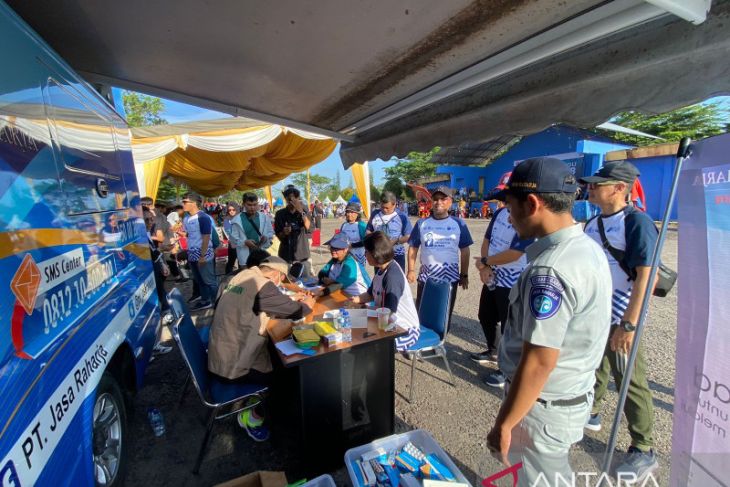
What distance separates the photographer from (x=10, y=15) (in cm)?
128

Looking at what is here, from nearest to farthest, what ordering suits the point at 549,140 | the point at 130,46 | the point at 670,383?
the point at 130,46 → the point at 670,383 → the point at 549,140

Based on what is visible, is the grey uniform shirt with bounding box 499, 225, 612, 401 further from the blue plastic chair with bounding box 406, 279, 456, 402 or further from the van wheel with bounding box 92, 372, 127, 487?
the van wheel with bounding box 92, 372, 127, 487

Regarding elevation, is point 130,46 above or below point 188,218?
above

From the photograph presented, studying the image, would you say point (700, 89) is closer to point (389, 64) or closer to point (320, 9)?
point (389, 64)

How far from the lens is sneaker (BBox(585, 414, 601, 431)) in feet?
7.71

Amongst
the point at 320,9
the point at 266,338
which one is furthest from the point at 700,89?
the point at 266,338

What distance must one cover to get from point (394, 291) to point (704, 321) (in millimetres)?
1666

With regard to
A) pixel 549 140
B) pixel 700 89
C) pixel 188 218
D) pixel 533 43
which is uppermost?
pixel 549 140

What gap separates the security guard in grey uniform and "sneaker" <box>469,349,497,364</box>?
2006mm

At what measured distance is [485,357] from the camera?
133 inches

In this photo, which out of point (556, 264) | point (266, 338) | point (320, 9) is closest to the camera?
point (556, 264)

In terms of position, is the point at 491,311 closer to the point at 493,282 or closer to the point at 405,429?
the point at 493,282

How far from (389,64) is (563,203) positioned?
1.34 m

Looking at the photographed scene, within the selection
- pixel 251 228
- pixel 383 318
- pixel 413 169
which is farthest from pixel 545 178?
pixel 413 169
